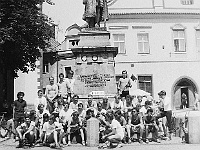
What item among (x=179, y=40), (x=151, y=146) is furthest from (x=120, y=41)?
(x=151, y=146)

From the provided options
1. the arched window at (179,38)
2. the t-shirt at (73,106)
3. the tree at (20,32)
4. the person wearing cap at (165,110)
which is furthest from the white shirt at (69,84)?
the arched window at (179,38)

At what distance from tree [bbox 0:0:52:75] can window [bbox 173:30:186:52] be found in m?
11.3

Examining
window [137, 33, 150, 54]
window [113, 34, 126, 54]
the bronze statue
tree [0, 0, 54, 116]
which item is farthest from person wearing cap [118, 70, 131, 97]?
window [137, 33, 150, 54]

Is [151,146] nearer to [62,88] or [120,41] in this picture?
[62,88]

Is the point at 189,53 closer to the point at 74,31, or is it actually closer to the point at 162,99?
the point at 74,31

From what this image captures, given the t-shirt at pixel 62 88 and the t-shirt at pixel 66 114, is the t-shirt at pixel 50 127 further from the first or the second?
the t-shirt at pixel 62 88

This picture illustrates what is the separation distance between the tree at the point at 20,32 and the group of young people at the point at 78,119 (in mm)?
8492

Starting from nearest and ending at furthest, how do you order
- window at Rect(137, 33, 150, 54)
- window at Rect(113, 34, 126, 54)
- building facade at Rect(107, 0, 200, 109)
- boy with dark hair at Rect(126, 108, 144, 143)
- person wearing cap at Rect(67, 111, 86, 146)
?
1. person wearing cap at Rect(67, 111, 86, 146)
2. boy with dark hair at Rect(126, 108, 144, 143)
3. building facade at Rect(107, 0, 200, 109)
4. window at Rect(113, 34, 126, 54)
5. window at Rect(137, 33, 150, 54)

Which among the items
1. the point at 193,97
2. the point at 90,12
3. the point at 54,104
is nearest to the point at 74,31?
the point at 193,97

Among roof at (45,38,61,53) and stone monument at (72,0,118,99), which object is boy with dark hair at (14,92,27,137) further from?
roof at (45,38,61,53)

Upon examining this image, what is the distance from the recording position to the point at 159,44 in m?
27.4

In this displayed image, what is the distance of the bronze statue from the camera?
42.7 ft

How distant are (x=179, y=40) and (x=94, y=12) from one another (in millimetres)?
16373

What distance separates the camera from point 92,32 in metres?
12.7
